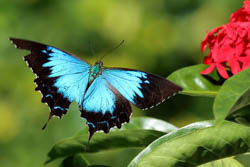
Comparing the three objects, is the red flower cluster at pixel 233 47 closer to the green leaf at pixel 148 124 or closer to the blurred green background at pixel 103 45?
the green leaf at pixel 148 124

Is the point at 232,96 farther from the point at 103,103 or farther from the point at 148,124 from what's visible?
the point at 103,103

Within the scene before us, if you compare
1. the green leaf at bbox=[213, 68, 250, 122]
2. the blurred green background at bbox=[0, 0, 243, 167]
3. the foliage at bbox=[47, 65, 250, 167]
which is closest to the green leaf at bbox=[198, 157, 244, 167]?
the foliage at bbox=[47, 65, 250, 167]

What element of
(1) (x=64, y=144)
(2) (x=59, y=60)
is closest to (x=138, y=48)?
(2) (x=59, y=60)

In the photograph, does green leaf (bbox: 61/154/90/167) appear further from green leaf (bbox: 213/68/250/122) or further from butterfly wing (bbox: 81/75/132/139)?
green leaf (bbox: 213/68/250/122)

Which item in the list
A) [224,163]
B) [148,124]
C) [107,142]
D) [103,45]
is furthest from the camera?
[103,45]

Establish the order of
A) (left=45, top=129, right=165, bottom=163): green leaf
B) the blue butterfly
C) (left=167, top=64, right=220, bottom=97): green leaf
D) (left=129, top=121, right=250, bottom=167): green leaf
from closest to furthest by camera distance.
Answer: (left=129, top=121, right=250, bottom=167): green leaf, (left=45, top=129, right=165, bottom=163): green leaf, (left=167, top=64, right=220, bottom=97): green leaf, the blue butterfly

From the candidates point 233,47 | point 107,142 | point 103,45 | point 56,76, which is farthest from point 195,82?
point 103,45
